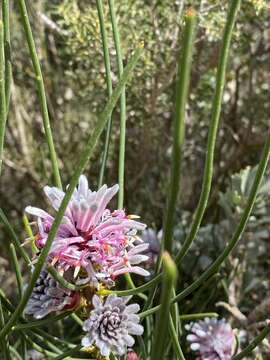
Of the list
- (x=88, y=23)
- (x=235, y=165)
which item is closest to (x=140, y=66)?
(x=88, y=23)

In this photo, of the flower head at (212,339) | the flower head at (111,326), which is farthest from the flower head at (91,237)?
the flower head at (212,339)

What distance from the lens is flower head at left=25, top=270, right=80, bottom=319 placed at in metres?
0.55

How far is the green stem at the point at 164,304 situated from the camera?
35cm

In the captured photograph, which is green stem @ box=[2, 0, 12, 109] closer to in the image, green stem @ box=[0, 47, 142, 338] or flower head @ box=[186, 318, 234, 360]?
green stem @ box=[0, 47, 142, 338]

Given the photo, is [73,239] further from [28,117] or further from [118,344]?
[28,117]

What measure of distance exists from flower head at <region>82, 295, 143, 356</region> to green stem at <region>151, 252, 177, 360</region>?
3.1 inches

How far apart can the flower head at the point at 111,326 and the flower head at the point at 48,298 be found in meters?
0.03

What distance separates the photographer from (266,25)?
1.22 metres

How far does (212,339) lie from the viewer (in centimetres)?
79

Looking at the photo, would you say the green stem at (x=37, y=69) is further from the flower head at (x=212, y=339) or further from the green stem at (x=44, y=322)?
the flower head at (x=212, y=339)

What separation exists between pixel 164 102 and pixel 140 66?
12 centimetres

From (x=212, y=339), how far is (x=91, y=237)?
0.32 m

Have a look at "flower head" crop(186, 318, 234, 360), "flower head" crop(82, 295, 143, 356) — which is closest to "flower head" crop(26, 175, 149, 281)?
"flower head" crop(82, 295, 143, 356)

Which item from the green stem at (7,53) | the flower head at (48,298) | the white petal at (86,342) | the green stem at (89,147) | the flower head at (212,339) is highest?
the green stem at (7,53)
